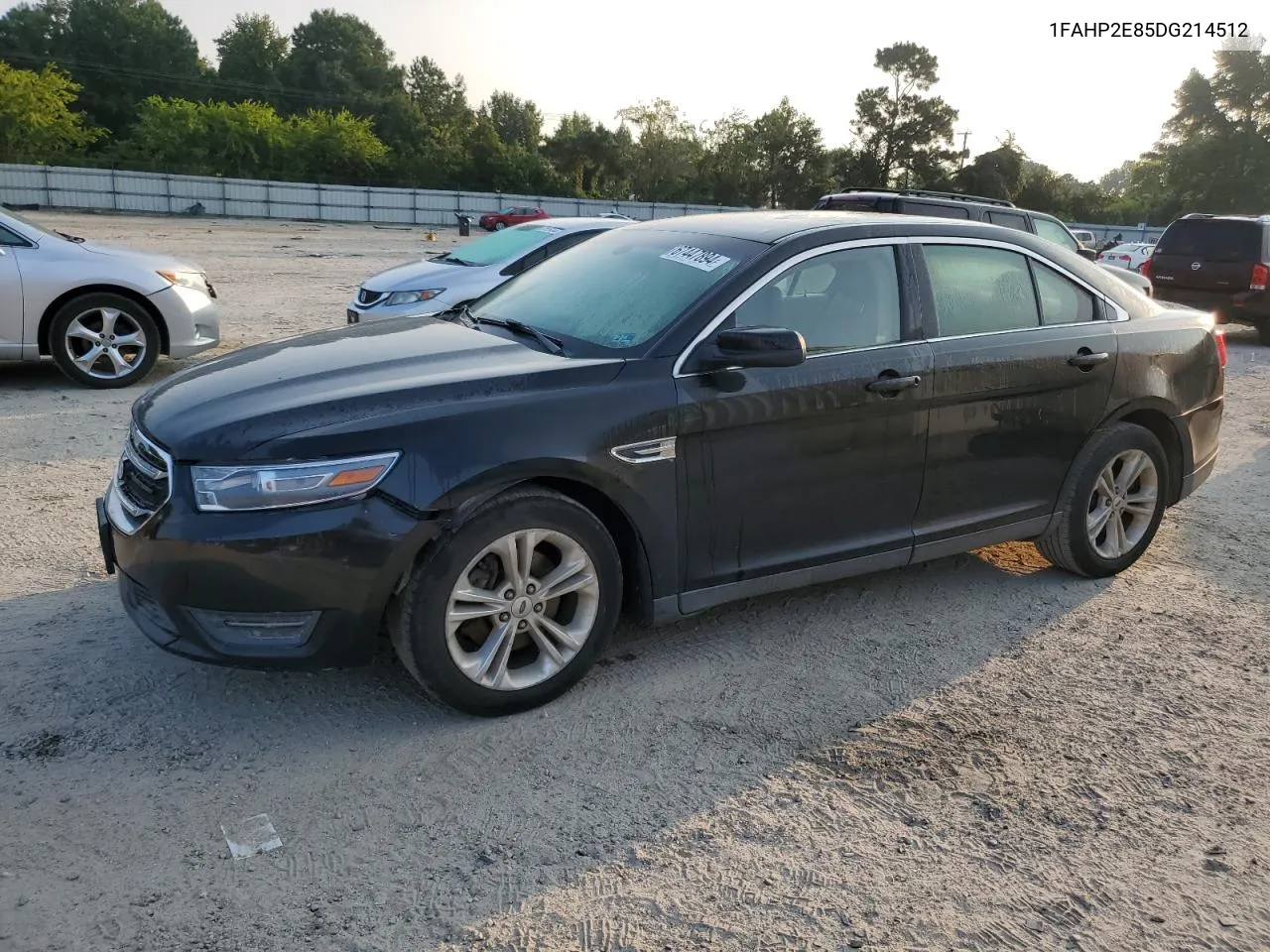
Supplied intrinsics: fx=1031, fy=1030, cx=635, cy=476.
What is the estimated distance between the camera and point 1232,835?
3031 millimetres

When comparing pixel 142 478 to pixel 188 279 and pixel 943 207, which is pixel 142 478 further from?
pixel 943 207

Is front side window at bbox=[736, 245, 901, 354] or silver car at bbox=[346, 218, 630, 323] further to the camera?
silver car at bbox=[346, 218, 630, 323]

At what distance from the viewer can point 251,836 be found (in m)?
2.88

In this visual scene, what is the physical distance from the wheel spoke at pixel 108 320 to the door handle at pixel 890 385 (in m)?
6.56

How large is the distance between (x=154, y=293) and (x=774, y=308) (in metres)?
6.18

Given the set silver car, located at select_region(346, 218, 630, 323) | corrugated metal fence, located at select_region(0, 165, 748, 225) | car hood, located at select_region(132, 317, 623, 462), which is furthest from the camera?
corrugated metal fence, located at select_region(0, 165, 748, 225)

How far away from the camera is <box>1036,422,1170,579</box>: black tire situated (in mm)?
4785

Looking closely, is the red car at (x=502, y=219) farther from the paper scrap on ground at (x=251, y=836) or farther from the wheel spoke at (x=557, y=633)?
the paper scrap on ground at (x=251, y=836)

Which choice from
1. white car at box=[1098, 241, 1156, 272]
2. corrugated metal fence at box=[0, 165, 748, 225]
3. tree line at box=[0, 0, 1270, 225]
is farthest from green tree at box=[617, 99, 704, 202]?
white car at box=[1098, 241, 1156, 272]

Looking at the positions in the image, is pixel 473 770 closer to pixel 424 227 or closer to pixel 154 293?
pixel 154 293

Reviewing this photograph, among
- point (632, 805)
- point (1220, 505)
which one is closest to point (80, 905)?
point (632, 805)

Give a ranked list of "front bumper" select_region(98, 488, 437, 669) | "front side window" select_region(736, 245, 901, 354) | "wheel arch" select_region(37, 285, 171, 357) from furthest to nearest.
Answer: "wheel arch" select_region(37, 285, 171, 357) → "front side window" select_region(736, 245, 901, 354) → "front bumper" select_region(98, 488, 437, 669)

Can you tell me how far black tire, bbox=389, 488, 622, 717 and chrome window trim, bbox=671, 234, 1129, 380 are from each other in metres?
0.66

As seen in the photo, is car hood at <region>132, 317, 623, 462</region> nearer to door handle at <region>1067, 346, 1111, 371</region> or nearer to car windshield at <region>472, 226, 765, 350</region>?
car windshield at <region>472, 226, 765, 350</region>
